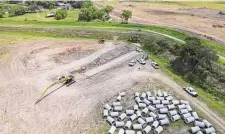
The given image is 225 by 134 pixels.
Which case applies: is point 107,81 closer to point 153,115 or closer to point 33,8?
point 153,115

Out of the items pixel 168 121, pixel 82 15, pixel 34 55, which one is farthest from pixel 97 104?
pixel 82 15

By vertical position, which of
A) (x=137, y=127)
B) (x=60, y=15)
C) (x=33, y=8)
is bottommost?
(x=137, y=127)

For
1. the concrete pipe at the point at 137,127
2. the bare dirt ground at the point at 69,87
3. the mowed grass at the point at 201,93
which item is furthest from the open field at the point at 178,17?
the concrete pipe at the point at 137,127

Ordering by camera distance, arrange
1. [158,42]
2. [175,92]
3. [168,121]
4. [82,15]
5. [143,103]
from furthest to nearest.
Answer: [82,15] → [158,42] → [175,92] → [143,103] → [168,121]

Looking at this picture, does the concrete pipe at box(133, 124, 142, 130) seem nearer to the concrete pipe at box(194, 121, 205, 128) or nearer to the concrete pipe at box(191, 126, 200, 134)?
the concrete pipe at box(191, 126, 200, 134)

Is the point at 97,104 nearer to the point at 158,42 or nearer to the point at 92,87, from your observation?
the point at 92,87

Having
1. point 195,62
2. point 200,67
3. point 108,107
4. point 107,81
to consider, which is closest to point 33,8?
point 107,81
